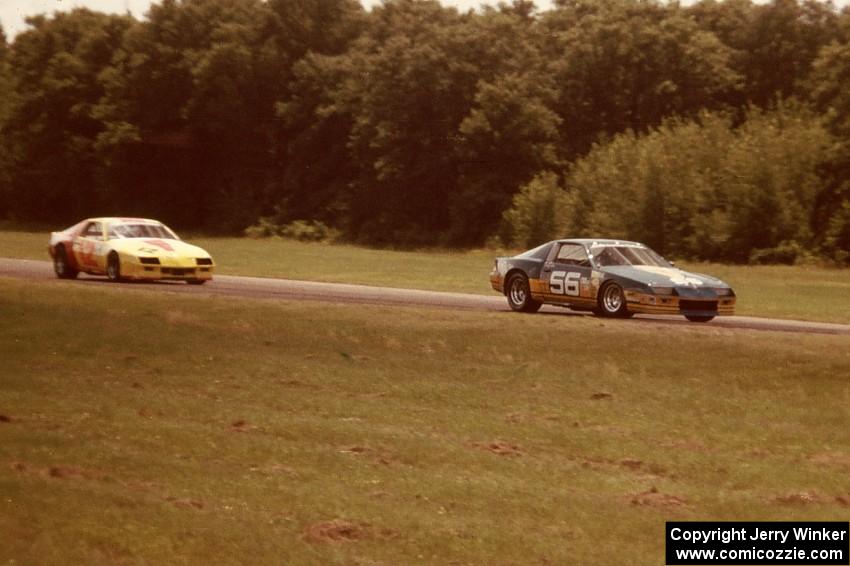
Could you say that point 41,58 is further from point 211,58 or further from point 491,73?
point 491,73

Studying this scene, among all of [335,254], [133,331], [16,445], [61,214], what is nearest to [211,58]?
[61,214]

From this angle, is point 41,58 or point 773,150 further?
point 41,58

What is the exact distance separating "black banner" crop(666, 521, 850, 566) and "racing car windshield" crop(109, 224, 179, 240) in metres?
20.4

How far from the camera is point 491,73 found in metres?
64.5

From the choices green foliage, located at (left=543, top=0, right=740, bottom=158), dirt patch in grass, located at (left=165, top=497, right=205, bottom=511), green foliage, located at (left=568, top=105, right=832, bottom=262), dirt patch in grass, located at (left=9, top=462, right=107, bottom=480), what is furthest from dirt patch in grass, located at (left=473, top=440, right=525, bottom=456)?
green foliage, located at (left=543, top=0, right=740, bottom=158)

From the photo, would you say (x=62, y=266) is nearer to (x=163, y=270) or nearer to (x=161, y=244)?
(x=161, y=244)

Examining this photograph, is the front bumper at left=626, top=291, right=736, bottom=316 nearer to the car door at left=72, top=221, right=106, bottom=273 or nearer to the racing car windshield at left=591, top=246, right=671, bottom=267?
the racing car windshield at left=591, top=246, right=671, bottom=267

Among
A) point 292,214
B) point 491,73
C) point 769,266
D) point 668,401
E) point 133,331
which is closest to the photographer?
point 668,401

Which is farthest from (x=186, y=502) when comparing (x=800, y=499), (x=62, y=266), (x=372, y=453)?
(x=62, y=266)

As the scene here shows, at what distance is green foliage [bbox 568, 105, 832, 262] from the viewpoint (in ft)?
153

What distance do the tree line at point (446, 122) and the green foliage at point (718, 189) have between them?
8cm

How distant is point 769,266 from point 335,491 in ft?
120

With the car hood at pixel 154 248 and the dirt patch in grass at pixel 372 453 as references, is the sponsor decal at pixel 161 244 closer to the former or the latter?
the car hood at pixel 154 248

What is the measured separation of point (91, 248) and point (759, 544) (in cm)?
2119
